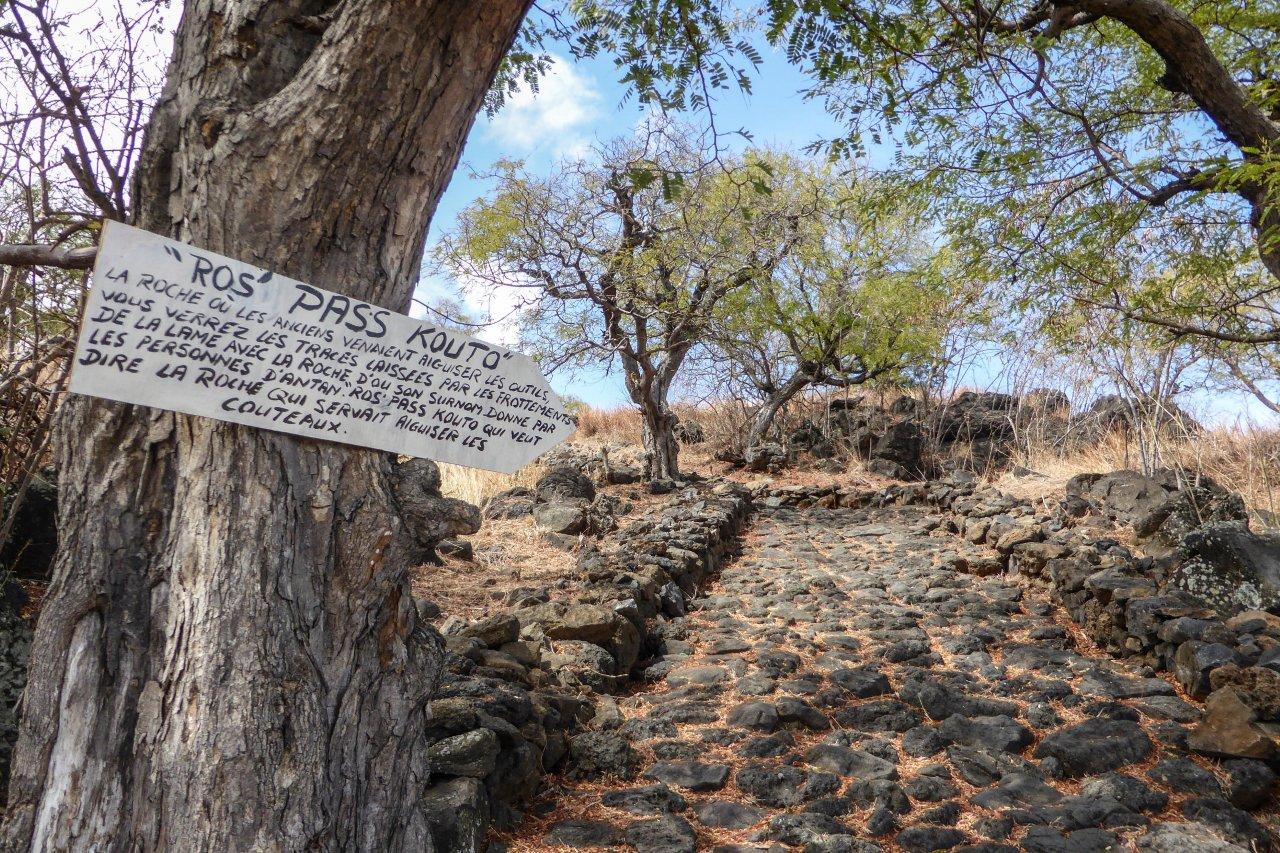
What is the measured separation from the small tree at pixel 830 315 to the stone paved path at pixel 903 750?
8.79 m

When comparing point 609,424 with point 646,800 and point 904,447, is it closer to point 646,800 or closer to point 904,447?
point 904,447

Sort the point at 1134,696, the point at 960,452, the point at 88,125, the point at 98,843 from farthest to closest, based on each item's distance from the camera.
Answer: the point at 960,452 → the point at 1134,696 → the point at 88,125 → the point at 98,843

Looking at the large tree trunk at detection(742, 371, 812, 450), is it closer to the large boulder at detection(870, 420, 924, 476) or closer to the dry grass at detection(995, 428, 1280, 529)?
the large boulder at detection(870, 420, 924, 476)

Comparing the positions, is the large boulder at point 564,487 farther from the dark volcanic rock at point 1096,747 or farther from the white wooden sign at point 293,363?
the white wooden sign at point 293,363

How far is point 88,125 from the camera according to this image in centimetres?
342

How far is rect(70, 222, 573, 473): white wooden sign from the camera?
191 cm

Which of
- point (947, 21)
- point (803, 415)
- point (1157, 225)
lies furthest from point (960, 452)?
point (947, 21)

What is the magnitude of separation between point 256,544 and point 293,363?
0.47 metres

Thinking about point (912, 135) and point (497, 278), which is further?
point (497, 278)

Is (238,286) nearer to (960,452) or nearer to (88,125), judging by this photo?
(88,125)

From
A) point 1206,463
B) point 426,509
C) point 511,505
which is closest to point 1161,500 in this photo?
point 1206,463

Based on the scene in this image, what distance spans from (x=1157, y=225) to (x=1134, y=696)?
13.8 feet

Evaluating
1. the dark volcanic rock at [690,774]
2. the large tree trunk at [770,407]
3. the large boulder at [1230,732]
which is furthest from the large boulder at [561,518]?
the large tree trunk at [770,407]

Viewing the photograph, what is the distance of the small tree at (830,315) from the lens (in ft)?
47.4
